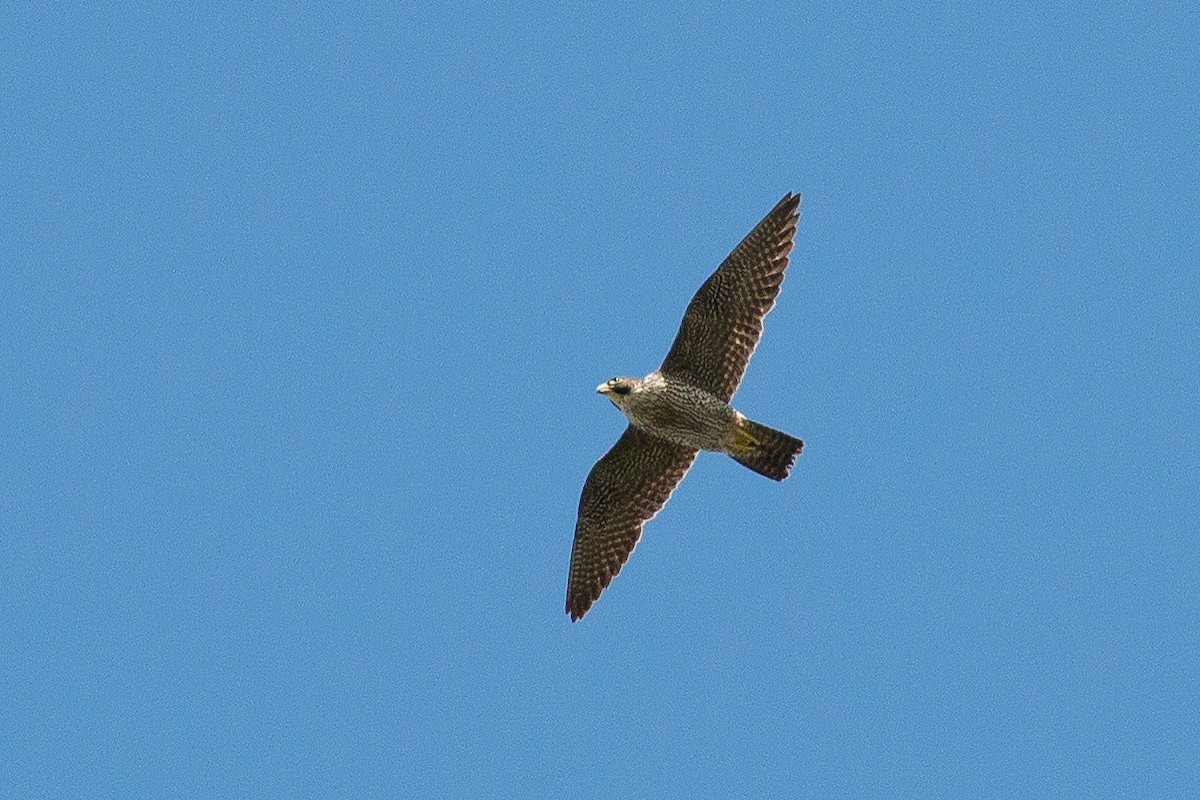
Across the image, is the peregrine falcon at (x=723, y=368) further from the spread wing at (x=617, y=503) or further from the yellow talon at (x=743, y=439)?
the spread wing at (x=617, y=503)

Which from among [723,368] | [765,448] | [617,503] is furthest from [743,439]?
[617,503]

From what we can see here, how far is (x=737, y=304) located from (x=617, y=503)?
2.42 metres

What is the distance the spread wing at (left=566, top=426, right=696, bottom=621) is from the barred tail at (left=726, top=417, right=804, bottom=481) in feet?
2.79

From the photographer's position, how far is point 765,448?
1747 cm

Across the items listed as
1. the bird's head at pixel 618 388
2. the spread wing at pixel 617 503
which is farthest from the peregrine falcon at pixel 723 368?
the spread wing at pixel 617 503

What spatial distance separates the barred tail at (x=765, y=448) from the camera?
57.1 feet

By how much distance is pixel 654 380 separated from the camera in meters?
17.4

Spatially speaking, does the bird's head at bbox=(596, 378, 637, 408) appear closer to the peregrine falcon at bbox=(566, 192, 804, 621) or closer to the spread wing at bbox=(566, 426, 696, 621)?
the peregrine falcon at bbox=(566, 192, 804, 621)

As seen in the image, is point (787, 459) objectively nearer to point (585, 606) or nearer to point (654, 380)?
point (654, 380)

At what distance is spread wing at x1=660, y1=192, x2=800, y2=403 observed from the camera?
1745 cm

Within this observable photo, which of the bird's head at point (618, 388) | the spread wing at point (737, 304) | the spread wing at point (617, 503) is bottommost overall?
the spread wing at point (617, 503)

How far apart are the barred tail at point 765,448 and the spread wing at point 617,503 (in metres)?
0.85

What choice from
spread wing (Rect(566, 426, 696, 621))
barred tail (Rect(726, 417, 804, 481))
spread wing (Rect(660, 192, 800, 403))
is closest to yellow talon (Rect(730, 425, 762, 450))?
barred tail (Rect(726, 417, 804, 481))

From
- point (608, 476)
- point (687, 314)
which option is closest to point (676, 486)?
point (608, 476)
